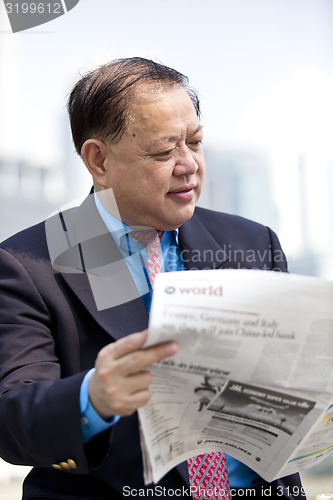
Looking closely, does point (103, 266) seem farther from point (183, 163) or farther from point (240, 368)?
point (240, 368)

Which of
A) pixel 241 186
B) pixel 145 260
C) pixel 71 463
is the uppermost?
pixel 145 260

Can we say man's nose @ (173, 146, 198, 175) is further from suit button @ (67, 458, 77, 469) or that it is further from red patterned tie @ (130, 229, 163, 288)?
suit button @ (67, 458, 77, 469)

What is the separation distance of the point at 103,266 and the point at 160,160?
0.86ft

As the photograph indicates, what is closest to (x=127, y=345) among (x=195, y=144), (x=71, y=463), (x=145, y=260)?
(x=71, y=463)

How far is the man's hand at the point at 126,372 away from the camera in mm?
727

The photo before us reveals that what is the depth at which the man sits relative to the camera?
0.92 metres

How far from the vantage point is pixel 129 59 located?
1.30 m

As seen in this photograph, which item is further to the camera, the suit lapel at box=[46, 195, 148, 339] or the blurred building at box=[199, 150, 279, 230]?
the blurred building at box=[199, 150, 279, 230]

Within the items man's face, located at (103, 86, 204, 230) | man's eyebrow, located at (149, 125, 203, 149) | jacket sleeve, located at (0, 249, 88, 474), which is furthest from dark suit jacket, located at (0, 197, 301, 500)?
man's eyebrow, located at (149, 125, 203, 149)

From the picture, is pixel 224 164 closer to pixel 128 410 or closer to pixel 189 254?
pixel 189 254

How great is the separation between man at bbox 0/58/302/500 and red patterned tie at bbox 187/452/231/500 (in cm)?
3

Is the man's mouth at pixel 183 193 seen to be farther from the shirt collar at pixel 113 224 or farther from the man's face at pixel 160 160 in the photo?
the shirt collar at pixel 113 224

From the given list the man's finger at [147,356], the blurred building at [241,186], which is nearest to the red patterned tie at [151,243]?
the man's finger at [147,356]

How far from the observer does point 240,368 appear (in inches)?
31.0
